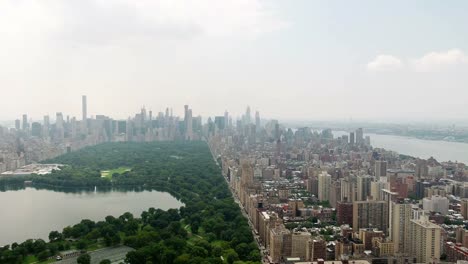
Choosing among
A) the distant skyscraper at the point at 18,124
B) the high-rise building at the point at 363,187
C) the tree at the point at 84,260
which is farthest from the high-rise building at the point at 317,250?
the distant skyscraper at the point at 18,124

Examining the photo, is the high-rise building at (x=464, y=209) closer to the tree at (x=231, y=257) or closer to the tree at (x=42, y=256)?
the tree at (x=231, y=257)

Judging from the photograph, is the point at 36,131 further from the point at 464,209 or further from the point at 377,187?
the point at 464,209

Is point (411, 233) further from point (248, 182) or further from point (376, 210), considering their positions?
point (248, 182)

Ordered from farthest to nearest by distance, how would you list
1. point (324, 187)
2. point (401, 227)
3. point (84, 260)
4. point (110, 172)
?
point (110, 172) → point (324, 187) → point (401, 227) → point (84, 260)

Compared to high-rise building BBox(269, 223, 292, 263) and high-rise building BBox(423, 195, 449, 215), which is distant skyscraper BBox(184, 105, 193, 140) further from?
high-rise building BBox(269, 223, 292, 263)

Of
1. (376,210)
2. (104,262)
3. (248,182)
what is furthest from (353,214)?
(104,262)

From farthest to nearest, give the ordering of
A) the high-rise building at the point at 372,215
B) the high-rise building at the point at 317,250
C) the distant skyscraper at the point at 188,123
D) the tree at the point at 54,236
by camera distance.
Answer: the distant skyscraper at the point at 188,123, the high-rise building at the point at 372,215, the tree at the point at 54,236, the high-rise building at the point at 317,250

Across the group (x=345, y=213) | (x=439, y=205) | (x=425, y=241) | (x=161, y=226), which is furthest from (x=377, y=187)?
(x=161, y=226)
